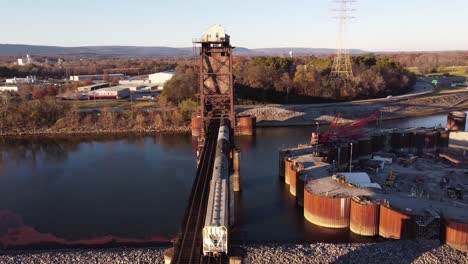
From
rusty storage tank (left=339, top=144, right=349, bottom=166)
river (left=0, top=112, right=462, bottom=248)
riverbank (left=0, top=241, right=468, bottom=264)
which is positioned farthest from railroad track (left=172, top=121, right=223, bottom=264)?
rusty storage tank (left=339, top=144, right=349, bottom=166)

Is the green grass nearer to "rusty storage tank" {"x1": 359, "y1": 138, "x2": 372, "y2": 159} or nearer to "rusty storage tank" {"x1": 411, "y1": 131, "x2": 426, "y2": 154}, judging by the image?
"rusty storage tank" {"x1": 359, "y1": 138, "x2": 372, "y2": 159}

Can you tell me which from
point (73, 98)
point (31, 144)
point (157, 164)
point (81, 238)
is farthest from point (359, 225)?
point (73, 98)

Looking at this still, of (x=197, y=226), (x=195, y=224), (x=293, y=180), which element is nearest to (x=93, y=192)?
(x=293, y=180)

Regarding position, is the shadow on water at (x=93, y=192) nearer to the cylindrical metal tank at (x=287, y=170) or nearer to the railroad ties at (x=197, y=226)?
the railroad ties at (x=197, y=226)

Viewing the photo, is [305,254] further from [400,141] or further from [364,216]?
[400,141]

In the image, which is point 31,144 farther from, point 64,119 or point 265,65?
point 265,65
